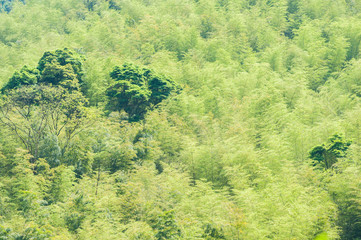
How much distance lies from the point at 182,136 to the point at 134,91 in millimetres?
3933

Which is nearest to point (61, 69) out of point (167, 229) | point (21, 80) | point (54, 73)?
point (54, 73)

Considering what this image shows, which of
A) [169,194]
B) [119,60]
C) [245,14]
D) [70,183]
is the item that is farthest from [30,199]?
[245,14]

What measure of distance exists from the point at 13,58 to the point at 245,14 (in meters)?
22.1

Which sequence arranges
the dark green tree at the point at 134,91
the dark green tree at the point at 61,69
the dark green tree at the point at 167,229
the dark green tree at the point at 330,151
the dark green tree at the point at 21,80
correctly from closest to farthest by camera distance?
the dark green tree at the point at 167,229
the dark green tree at the point at 330,151
the dark green tree at the point at 21,80
the dark green tree at the point at 61,69
the dark green tree at the point at 134,91

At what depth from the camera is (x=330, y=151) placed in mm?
13281

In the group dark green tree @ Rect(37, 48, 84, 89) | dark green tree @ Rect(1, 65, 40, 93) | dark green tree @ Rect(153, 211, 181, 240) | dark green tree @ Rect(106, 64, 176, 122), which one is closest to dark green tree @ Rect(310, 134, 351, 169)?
dark green tree @ Rect(153, 211, 181, 240)

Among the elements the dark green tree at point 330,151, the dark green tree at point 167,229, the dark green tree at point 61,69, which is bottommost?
the dark green tree at point 61,69

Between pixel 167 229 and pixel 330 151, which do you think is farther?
pixel 330 151

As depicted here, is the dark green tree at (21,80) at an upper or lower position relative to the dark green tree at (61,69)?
lower

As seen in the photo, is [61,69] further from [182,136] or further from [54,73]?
[182,136]

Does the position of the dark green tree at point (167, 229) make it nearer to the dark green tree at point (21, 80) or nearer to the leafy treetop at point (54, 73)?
the leafy treetop at point (54, 73)

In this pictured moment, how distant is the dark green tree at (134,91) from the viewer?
18.1 metres

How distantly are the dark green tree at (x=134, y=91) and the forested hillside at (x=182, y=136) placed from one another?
8 centimetres

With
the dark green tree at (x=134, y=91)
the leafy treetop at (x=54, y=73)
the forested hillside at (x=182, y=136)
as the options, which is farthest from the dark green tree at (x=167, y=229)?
the leafy treetop at (x=54, y=73)
